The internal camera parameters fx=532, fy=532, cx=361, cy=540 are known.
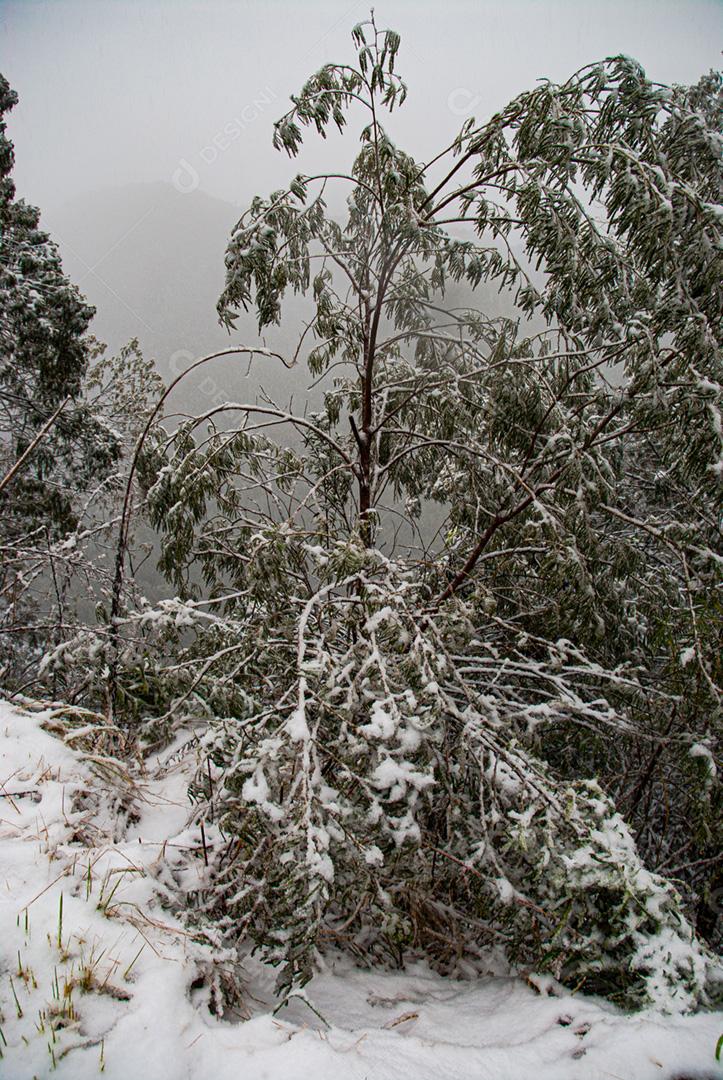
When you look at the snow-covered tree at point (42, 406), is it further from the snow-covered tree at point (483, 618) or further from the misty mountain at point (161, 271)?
the misty mountain at point (161, 271)

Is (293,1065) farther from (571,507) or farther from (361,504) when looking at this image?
(361,504)

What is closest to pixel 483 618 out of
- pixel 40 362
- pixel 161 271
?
pixel 40 362

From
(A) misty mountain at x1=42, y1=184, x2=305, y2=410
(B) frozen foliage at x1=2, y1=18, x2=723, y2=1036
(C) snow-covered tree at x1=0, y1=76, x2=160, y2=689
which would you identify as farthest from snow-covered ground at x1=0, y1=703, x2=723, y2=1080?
(A) misty mountain at x1=42, y1=184, x2=305, y2=410

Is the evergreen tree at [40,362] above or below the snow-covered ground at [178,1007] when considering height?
above

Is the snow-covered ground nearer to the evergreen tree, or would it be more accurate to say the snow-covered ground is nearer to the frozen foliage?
the frozen foliage

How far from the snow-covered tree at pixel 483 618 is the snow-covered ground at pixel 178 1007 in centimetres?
15

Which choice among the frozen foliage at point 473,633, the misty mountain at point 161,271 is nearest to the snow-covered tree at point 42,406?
the frozen foliage at point 473,633

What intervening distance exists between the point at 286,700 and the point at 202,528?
1.74 m

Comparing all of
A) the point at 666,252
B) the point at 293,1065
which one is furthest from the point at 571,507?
the point at 293,1065

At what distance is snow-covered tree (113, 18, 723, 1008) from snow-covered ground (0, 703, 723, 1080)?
15 centimetres

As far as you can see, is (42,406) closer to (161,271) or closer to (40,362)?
(40,362)

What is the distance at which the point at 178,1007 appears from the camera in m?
1.27

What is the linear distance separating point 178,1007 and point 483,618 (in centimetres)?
271

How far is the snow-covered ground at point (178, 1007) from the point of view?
3.80 feet
